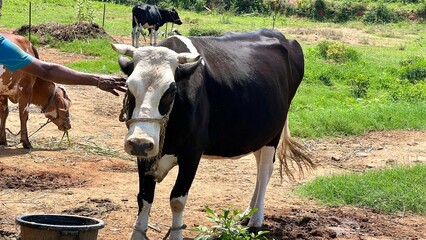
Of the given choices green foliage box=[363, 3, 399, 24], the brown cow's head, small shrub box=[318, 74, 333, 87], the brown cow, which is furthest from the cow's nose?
green foliage box=[363, 3, 399, 24]

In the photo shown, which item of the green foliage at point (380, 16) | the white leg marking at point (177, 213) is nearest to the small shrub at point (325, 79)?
the white leg marking at point (177, 213)

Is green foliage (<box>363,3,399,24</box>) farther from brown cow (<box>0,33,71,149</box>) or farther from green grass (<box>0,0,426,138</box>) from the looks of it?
brown cow (<box>0,33,71,149</box>)

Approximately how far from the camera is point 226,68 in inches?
274

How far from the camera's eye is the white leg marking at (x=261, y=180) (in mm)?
7570

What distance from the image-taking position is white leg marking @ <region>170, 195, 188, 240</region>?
20.9 ft

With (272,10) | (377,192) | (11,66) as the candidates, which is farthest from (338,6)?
(11,66)

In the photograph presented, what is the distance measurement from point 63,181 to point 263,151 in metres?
2.49

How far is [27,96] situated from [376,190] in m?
5.10

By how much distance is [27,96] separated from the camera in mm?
11219

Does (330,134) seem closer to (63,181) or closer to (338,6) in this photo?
(63,181)

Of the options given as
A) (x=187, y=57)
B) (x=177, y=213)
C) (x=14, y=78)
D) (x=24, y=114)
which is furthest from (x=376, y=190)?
(x=14, y=78)

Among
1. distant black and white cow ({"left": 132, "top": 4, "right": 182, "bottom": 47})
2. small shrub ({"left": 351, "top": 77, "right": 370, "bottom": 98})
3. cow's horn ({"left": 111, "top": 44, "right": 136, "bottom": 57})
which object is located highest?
cow's horn ({"left": 111, "top": 44, "right": 136, "bottom": 57})

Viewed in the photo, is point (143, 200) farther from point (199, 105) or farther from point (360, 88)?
point (360, 88)

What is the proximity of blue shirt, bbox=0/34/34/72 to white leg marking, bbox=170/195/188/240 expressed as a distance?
1774 millimetres
